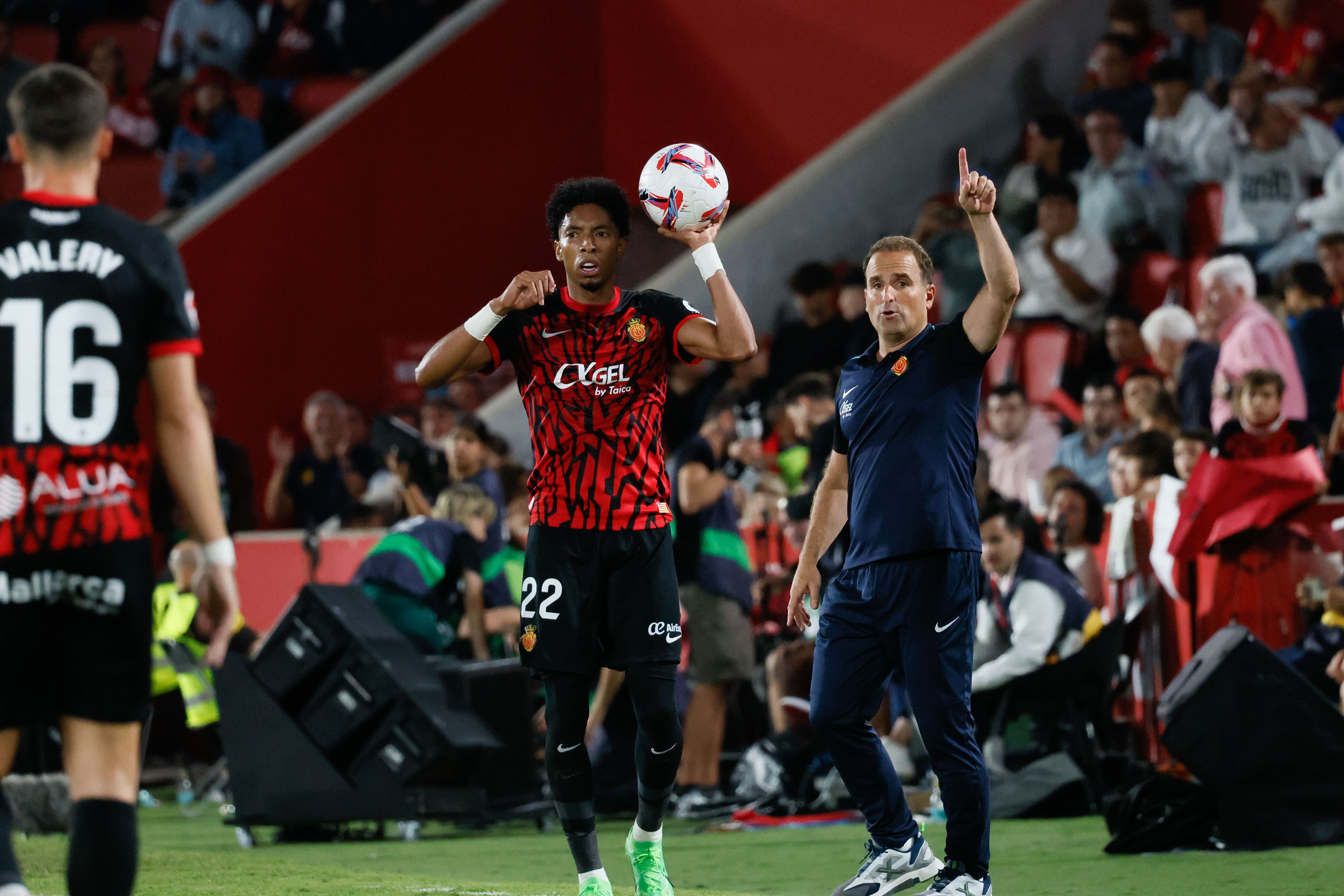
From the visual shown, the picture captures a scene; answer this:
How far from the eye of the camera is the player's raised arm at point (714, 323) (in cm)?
587

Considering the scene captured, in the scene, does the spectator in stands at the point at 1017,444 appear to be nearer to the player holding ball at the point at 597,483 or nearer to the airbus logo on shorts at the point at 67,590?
the player holding ball at the point at 597,483

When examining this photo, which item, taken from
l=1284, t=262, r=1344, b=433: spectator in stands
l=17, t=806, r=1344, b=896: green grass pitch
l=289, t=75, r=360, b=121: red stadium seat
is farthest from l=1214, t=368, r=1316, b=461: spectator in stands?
l=289, t=75, r=360, b=121: red stadium seat

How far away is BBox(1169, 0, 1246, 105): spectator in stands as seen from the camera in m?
14.4

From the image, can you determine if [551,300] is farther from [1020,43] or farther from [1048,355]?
[1020,43]

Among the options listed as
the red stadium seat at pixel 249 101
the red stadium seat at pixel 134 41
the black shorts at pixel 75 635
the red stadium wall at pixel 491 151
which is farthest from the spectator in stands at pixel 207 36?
the black shorts at pixel 75 635

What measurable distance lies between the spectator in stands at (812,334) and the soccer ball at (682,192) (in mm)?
7175

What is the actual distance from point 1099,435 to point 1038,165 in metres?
3.64

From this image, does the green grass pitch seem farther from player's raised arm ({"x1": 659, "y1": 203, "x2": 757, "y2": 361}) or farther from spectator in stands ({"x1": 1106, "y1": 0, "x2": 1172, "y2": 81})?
spectator in stands ({"x1": 1106, "y1": 0, "x2": 1172, "y2": 81})

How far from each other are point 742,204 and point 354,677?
9.38 meters

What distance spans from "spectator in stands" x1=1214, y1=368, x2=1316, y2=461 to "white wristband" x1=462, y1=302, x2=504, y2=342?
4530 mm

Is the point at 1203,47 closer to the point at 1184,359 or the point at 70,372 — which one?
the point at 1184,359

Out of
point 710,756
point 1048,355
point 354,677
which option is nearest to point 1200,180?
point 1048,355

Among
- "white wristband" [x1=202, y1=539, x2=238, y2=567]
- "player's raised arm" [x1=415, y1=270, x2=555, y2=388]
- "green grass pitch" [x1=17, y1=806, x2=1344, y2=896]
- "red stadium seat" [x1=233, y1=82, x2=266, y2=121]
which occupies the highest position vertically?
"red stadium seat" [x1=233, y1=82, x2=266, y2=121]

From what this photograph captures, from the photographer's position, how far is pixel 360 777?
9.08 metres
